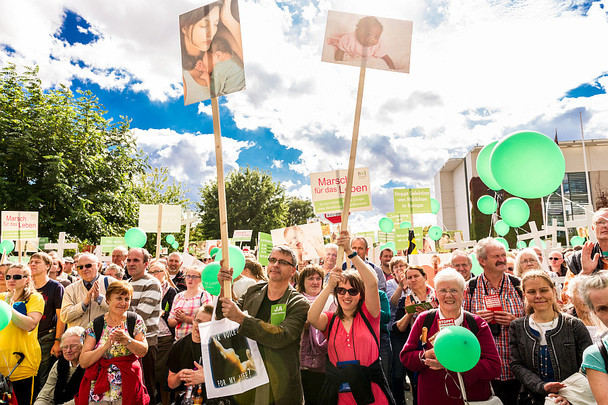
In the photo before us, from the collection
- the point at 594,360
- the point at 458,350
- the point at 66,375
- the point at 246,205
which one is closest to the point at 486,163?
the point at 458,350

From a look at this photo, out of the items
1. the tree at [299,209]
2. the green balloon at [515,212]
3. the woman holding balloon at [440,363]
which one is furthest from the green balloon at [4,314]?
the tree at [299,209]

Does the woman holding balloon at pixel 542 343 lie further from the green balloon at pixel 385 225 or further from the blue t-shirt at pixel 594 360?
the green balloon at pixel 385 225

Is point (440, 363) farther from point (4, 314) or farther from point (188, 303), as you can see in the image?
point (4, 314)

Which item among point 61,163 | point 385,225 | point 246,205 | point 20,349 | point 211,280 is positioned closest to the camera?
point 211,280

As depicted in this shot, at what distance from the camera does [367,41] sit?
352cm

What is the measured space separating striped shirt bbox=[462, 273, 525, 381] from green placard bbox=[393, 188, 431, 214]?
605 centimetres

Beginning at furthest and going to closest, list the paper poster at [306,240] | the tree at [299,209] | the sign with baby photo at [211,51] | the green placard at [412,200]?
Answer: 1. the tree at [299,209]
2. the green placard at [412,200]
3. the paper poster at [306,240]
4. the sign with baby photo at [211,51]

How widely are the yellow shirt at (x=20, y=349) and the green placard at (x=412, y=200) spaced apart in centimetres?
745

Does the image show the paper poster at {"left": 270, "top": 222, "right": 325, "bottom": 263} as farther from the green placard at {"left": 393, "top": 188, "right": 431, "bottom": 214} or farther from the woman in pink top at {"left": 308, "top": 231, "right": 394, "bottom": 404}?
the woman in pink top at {"left": 308, "top": 231, "right": 394, "bottom": 404}

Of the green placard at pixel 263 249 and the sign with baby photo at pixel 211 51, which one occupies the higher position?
the sign with baby photo at pixel 211 51

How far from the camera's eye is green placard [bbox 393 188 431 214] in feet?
32.7

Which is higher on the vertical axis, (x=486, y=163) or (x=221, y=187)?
(x=486, y=163)

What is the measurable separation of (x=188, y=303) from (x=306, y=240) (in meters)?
3.76

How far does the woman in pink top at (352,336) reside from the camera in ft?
10.3
